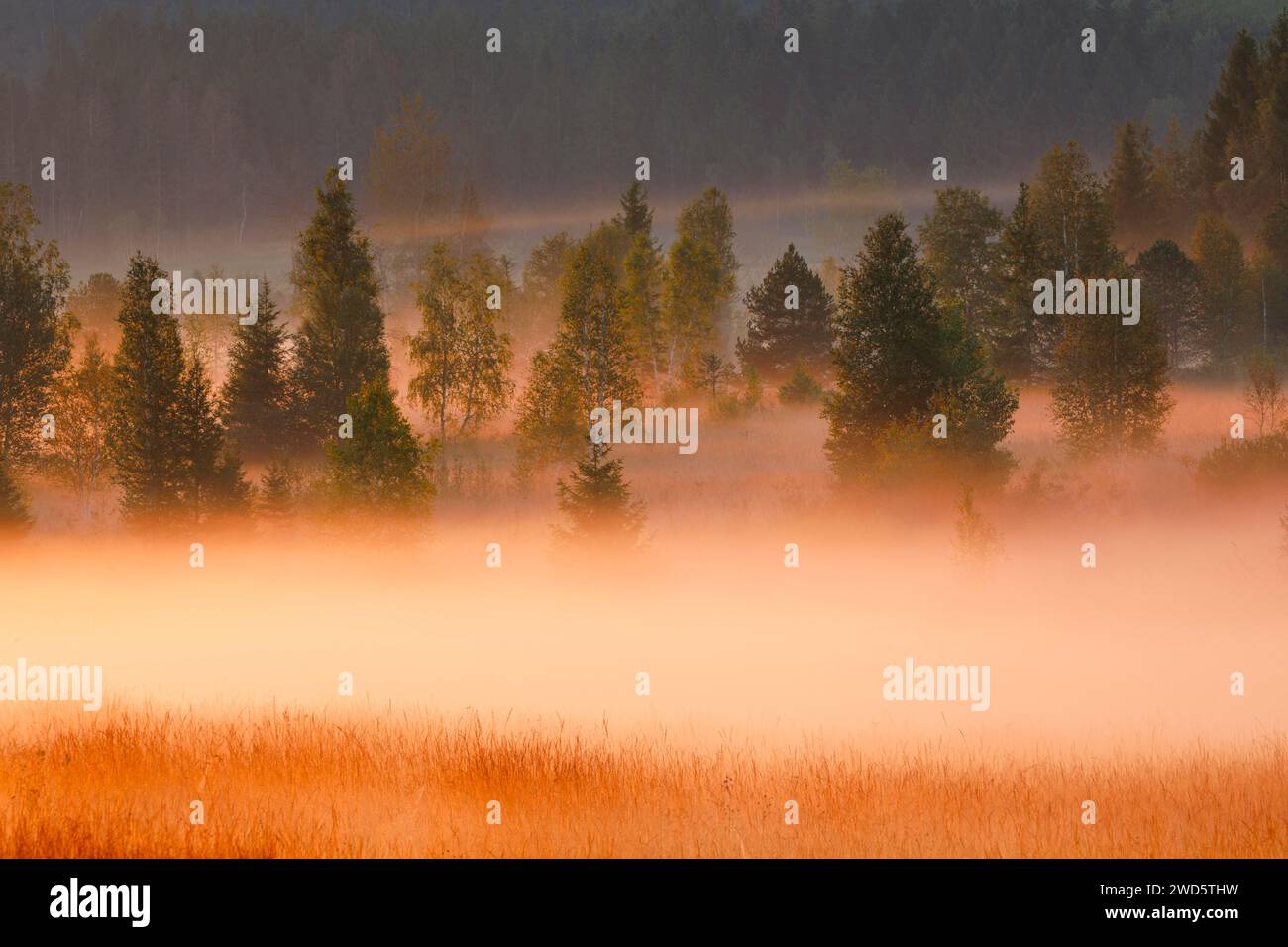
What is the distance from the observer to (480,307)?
58469 millimetres

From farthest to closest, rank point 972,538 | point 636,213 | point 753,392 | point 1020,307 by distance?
1. point 636,213
2. point 753,392
3. point 1020,307
4. point 972,538

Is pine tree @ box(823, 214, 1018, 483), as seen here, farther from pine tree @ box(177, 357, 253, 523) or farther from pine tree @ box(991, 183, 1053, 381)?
pine tree @ box(991, 183, 1053, 381)

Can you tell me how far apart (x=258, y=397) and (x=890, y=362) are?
897 inches

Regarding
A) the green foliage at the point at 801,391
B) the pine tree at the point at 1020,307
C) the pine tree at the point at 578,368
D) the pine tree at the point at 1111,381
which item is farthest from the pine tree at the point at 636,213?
the pine tree at the point at 1111,381

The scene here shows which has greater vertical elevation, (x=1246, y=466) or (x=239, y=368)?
(x=239, y=368)

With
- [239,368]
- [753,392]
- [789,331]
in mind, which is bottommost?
[239,368]

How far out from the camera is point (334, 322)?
46531mm

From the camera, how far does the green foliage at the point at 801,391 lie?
205ft

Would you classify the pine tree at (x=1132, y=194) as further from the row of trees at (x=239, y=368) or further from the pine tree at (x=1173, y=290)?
the row of trees at (x=239, y=368)

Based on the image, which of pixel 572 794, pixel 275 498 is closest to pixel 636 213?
pixel 275 498

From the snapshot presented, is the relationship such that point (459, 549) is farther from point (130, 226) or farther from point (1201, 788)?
point (130, 226)

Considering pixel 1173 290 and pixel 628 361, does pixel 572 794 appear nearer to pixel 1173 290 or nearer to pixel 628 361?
pixel 628 361

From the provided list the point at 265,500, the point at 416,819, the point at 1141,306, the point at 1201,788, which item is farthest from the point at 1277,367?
the point at 416,819

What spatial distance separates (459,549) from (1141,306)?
25.7m
